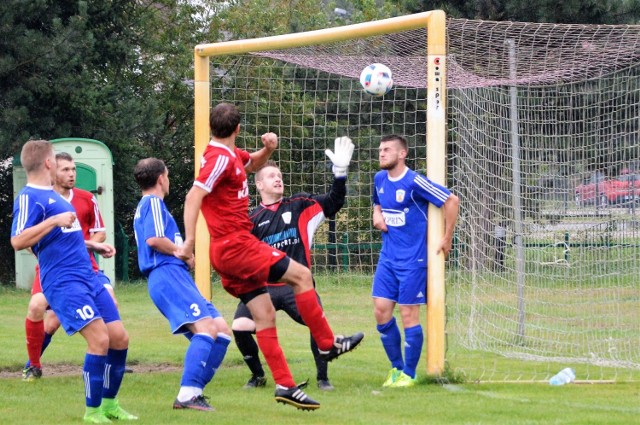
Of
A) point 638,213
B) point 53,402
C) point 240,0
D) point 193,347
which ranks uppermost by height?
point 240,0

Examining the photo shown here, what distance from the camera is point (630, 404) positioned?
8.32 m

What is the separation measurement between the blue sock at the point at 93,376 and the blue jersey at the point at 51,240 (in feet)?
1.89

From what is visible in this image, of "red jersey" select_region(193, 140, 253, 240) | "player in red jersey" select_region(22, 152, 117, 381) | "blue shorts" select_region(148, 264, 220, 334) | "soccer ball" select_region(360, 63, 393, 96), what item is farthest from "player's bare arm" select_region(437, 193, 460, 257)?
"player in red jersey" select_region(22, 152, 117, 381)

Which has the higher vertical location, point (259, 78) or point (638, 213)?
point (259, 78)

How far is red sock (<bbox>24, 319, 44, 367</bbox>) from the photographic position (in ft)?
32.4

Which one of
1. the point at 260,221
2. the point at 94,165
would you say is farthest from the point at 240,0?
the point at 260,221

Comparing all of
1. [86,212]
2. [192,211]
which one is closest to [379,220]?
[192,211]

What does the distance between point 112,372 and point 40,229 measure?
4.23 ft

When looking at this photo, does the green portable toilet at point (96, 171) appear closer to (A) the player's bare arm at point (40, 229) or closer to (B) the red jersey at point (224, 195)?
(B) the red jersey at point (224, 195)

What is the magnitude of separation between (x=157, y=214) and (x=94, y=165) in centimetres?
1236

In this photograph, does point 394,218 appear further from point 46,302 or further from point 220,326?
point 46,302

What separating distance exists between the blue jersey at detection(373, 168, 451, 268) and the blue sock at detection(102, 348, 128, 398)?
276cm

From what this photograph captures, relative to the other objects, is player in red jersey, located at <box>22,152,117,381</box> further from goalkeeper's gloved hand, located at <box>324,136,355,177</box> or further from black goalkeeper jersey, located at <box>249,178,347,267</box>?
goalkeeper's gloved hand, located at <box>324,136,355,177</box>

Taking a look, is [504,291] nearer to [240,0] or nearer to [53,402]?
[53,402]
